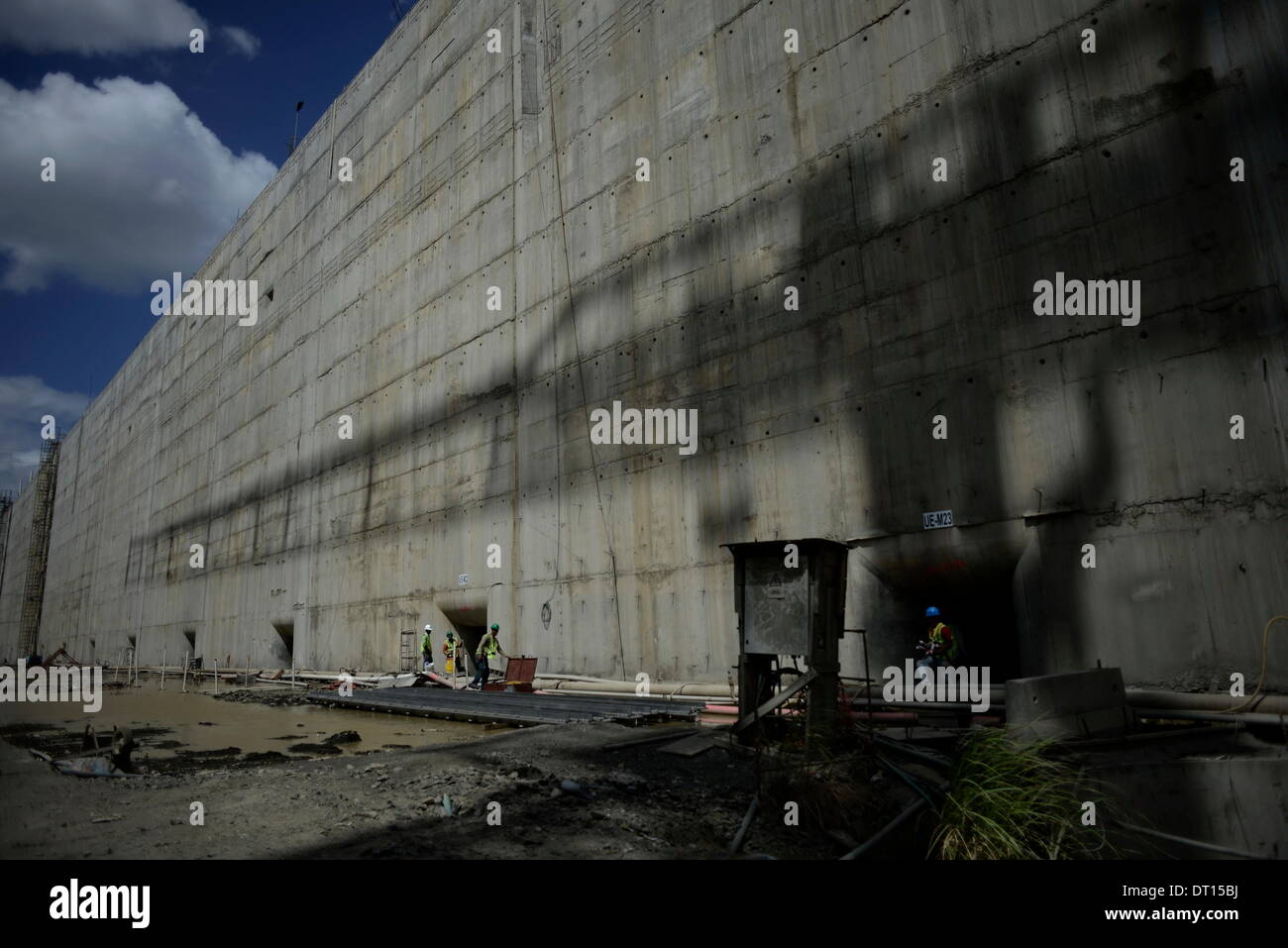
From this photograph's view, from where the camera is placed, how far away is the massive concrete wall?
8.57 meters

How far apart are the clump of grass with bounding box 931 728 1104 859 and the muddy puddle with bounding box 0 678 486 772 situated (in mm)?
6257

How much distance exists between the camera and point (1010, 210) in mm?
10164

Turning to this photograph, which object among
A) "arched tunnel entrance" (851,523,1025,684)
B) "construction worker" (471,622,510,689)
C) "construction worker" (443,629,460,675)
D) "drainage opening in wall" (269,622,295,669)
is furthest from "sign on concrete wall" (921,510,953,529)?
"drainage opening in wall" (269,622,295,669)

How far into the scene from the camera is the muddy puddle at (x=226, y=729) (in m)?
10.4

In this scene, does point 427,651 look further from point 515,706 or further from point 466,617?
point 515,706

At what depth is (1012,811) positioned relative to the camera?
15.9 feet

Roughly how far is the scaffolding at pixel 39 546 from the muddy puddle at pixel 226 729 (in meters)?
61.6

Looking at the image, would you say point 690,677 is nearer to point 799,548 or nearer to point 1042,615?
point 1042,615

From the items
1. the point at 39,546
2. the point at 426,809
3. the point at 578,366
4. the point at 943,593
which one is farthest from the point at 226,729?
the point at 39,546

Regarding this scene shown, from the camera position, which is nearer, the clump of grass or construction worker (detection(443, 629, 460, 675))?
the clump of grass

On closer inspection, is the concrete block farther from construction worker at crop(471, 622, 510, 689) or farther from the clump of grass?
construction worker at crop(471, 622, 510, 689)

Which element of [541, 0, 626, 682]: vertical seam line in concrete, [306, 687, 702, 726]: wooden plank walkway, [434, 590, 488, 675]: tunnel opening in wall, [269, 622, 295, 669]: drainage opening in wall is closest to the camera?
[306, 687, 702, 726]: wooden plank walkway

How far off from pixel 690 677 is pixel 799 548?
6901mm

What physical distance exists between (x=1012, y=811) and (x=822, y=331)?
8.44 meters
